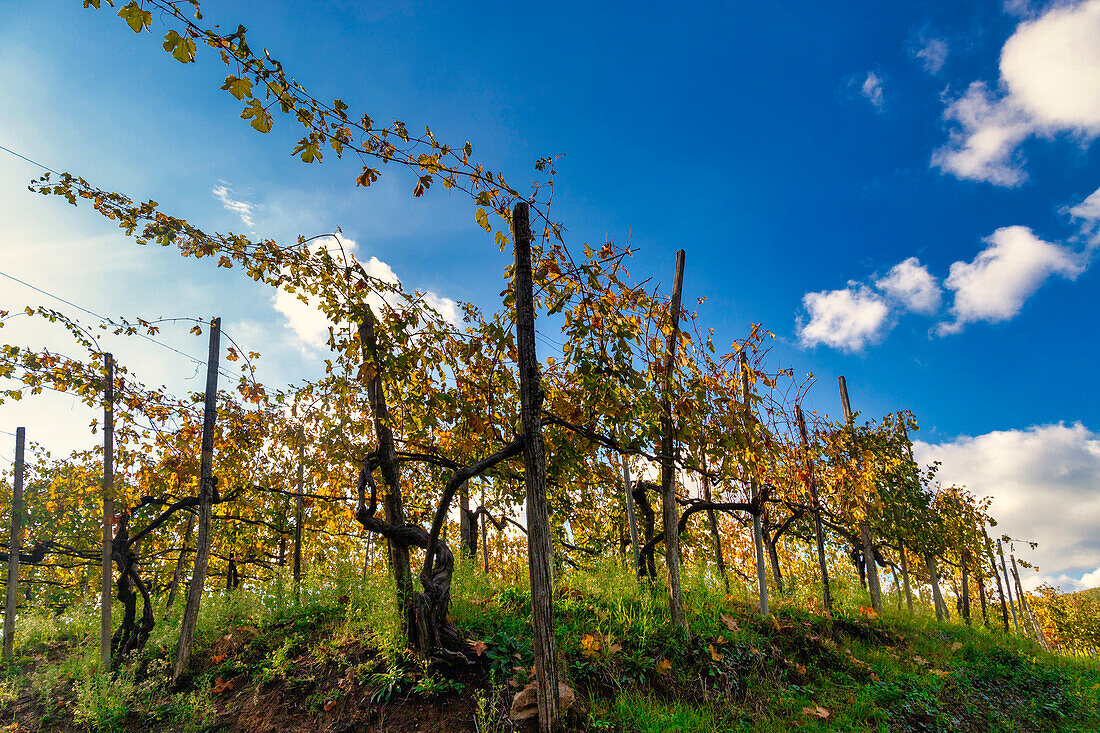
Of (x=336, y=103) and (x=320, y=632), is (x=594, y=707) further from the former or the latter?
(x=336, y=103)

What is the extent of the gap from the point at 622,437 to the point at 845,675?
15.7 feet

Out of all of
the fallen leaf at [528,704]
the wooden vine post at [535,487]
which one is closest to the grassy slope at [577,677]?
the fallen leaf at [528,704]

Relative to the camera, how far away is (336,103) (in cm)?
443

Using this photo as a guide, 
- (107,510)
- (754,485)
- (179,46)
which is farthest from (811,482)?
(107,510)

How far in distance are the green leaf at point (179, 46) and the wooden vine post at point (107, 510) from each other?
7821 millimetres

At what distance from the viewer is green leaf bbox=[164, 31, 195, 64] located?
317 centimetres

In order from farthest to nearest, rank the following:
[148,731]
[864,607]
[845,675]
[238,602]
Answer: [864,607]
[238,602]
[845,675]
[148,731]

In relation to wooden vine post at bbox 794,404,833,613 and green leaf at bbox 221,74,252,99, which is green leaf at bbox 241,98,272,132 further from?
wooden vine post at bbox 794,404,833,613

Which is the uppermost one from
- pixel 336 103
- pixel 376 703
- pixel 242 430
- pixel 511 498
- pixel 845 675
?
pixel 336 103

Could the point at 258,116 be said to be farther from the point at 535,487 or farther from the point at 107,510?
the point at 107,510

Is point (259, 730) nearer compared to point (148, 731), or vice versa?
point (259, 730)

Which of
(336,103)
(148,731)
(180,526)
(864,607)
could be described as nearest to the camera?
(336,103)

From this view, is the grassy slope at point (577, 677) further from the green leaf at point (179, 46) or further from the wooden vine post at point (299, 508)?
the green leaf at point (179, 46)

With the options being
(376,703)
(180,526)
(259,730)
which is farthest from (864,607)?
(180,526)
